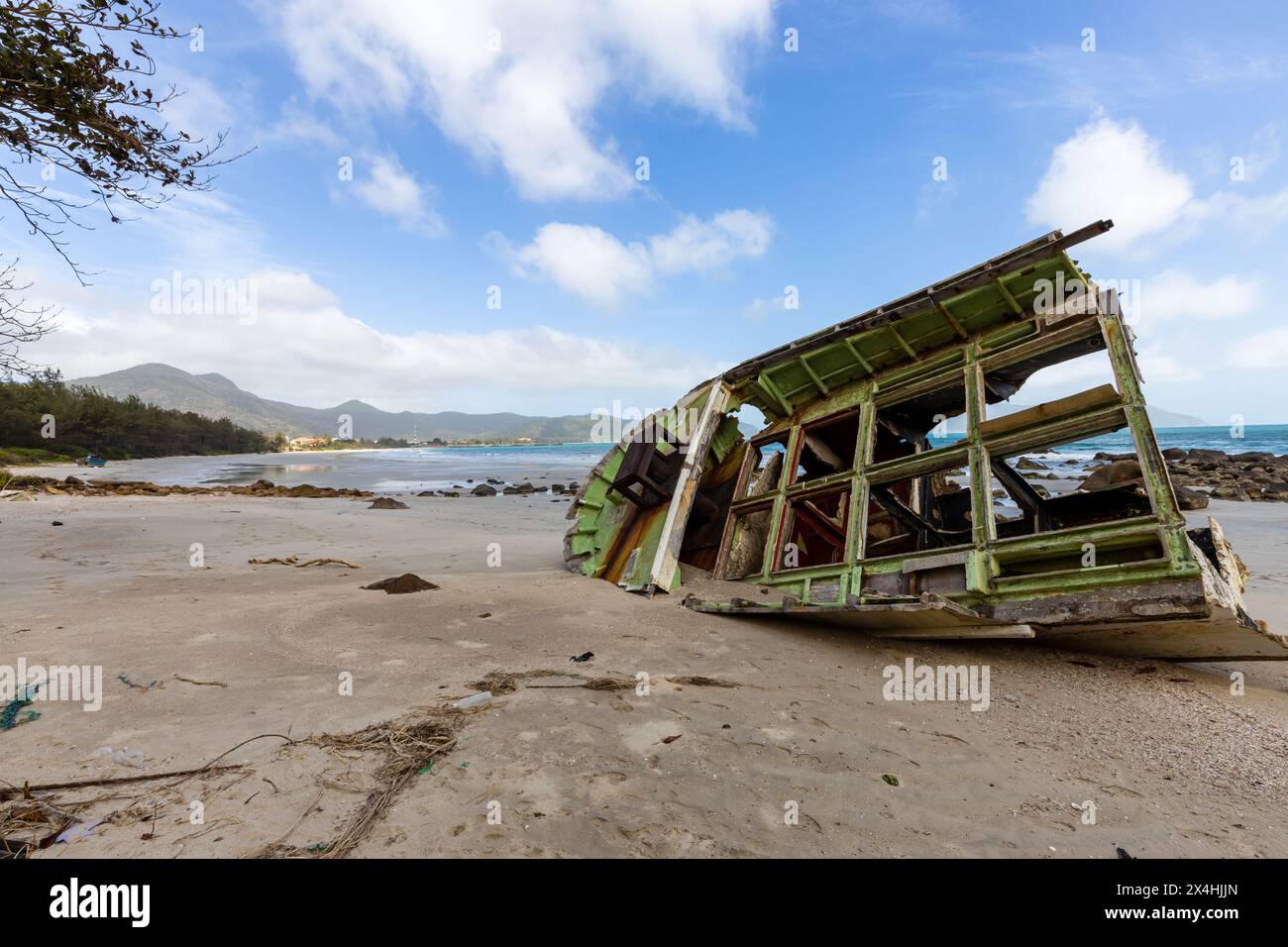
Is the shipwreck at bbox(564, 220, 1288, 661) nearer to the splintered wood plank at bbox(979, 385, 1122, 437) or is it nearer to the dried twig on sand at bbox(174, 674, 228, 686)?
the splintered wood plank at bbox(979, 385, 1122, 437)

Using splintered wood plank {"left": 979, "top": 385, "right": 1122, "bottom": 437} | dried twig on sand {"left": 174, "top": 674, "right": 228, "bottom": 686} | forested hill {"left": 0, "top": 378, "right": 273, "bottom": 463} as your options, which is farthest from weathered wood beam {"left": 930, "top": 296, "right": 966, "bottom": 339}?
forested hill {"left": 0, "top": 378, "right": 273, "bottom": 463}

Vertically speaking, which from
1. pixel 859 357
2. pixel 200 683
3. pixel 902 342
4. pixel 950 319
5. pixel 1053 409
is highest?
pixel 950 319

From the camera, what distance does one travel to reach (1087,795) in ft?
10.4

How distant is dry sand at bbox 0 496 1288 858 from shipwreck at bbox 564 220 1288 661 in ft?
2.06

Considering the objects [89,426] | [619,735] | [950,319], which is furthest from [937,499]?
[89,426]

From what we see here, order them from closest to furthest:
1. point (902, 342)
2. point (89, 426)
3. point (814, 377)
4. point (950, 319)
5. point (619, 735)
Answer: point (619, 735), point (950, 319), point (902, 342), point (814, 377), point (89, 426)

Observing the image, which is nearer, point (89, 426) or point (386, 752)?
point (386, 752)

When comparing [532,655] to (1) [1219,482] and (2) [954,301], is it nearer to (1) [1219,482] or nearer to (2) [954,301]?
(2) [954,301]

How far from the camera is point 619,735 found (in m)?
3.49

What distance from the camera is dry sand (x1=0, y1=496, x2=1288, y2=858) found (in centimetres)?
260

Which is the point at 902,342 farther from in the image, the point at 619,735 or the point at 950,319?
the point at 619,735

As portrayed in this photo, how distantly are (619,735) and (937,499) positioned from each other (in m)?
8.85

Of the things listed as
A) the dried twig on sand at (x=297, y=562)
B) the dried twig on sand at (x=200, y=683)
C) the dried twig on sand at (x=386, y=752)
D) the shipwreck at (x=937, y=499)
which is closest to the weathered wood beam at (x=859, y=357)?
the shipwreck at (x=937, y=499)
